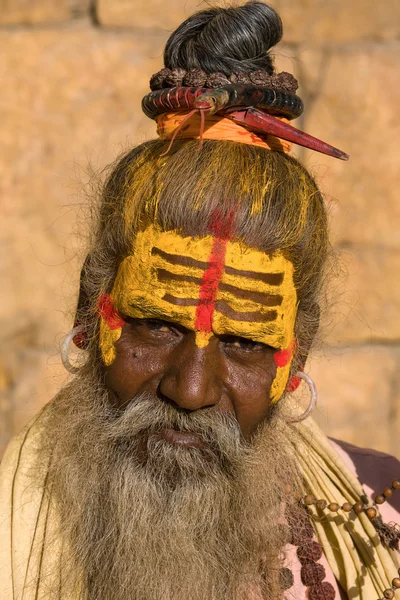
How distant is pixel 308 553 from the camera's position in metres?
2.28

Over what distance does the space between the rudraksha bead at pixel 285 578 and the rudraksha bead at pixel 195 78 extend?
1230mm

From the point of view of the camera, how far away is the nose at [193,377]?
77.3 inches

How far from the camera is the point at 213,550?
2133 mm

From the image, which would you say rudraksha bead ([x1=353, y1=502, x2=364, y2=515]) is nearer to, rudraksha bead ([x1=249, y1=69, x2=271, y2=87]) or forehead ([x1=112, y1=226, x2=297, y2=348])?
forehead ([x1=112, y1=226, x2=297, y2=348])

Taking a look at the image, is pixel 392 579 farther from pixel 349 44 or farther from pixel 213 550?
pixel 349 44

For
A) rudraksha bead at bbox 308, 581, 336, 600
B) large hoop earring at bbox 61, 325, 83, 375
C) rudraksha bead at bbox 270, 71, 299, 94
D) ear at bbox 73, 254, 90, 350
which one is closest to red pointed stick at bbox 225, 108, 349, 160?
Result: rudraksha bead at bbox 270, 71, 299, 94

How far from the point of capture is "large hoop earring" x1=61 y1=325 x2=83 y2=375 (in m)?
2.29

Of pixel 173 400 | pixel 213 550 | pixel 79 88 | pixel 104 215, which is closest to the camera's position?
pixel 173 400

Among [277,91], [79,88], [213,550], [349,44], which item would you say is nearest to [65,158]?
[79,88]

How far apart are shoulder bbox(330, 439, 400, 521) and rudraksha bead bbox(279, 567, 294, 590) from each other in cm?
35

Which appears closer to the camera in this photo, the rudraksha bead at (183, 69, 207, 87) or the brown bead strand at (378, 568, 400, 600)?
the rudraksha bead at (183, 69, 207, 87)

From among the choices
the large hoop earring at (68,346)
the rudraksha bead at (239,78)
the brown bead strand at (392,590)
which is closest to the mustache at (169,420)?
the large hoop earring at (68,346)

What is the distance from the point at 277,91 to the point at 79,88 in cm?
162

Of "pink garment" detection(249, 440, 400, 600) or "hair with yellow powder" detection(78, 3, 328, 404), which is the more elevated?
"hair with yellow powder" detection(78, 3, 328, 404)
